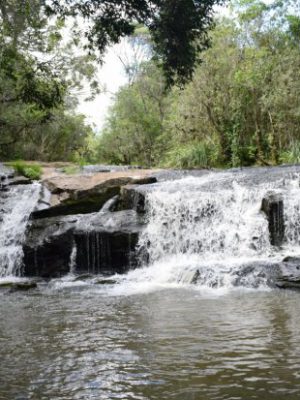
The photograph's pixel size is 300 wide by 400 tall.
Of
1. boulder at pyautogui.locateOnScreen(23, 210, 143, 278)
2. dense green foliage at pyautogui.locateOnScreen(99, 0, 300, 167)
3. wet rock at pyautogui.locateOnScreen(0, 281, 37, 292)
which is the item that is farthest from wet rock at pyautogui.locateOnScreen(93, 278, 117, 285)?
dense green foliage at pyautogui.locateOnScreen(99, 0, 300, 167)

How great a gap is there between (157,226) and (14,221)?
5348 mm

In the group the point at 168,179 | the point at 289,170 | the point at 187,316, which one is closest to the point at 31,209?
the point at 168,179

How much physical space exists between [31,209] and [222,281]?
8.87 m

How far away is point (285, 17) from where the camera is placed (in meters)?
22.4

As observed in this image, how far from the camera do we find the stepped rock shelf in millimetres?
13070

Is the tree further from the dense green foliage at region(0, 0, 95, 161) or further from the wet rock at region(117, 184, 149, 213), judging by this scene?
the wet rock at region(117, 184, 149, 213)

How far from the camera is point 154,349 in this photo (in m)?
5.30

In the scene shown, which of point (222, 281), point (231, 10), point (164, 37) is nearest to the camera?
point (164, 37)

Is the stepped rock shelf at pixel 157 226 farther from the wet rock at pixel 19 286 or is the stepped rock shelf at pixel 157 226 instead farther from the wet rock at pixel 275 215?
the wet rock at pixel 19 286

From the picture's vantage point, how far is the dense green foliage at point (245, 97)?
2195 cm

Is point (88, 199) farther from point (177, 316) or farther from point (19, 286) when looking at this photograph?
point (177, 316)

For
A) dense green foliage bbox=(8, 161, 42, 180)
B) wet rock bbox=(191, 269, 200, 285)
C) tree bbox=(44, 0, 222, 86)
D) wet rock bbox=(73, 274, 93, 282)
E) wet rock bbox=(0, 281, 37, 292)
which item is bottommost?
wet rock bbox=(73, 274, 93, 282)

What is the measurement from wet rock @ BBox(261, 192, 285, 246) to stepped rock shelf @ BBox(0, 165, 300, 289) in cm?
3

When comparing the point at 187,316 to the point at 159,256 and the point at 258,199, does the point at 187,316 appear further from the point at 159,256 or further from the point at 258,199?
the point at 258,199
